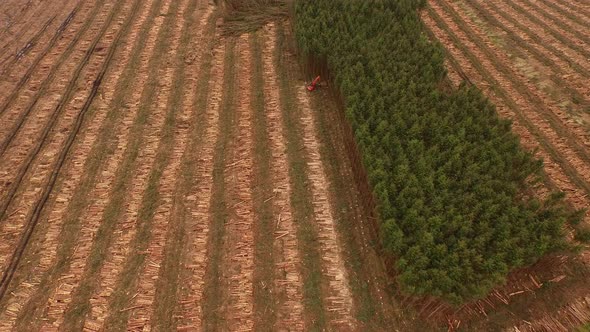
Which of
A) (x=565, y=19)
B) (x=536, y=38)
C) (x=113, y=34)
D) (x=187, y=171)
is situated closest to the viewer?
(x=187, y=171)

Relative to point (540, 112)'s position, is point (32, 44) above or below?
above

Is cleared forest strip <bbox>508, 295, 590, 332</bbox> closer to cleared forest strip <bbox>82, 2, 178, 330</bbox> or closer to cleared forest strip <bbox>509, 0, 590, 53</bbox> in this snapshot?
cleared forest strip <bbox>82, 2, 178, 330</bbox>

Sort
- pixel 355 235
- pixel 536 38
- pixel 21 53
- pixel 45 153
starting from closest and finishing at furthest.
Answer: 1. pixel 355 235
2. pixel 45 153
3. pixel 21 53
4. pixel 536 38

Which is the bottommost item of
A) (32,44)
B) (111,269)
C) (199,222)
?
(111,269)

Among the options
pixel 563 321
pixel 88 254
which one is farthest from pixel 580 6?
pixel 88 254

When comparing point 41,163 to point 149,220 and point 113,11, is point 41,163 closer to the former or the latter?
point 149,220

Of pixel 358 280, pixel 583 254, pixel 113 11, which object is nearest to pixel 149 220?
pixel 358 280

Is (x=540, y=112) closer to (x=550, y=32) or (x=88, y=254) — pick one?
(x=550, y=32)
